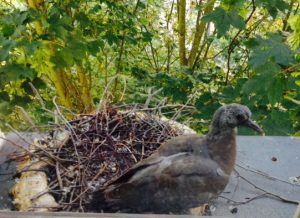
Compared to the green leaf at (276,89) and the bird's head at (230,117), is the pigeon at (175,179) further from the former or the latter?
the green leaf at (276,89)

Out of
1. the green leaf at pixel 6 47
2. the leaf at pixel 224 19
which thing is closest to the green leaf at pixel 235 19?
the leaf at pixel 224 19

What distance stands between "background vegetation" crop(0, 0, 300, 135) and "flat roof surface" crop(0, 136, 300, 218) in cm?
23

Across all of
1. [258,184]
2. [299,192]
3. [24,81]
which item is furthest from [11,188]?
[24,81]

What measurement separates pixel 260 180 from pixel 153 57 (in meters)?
2.78

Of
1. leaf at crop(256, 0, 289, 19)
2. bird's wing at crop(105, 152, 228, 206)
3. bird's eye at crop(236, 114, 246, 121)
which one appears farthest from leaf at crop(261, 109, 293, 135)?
bird's wing at crop(105, 152, 228, 206)

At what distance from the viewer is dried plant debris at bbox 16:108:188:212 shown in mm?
1529

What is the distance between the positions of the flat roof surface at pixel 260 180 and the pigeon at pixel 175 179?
0.16 metres

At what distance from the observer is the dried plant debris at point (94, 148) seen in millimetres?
1529

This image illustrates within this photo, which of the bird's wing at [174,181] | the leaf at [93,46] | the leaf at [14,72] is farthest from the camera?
the leaf at [93,46]

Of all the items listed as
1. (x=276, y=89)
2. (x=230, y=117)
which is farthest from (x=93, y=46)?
(x=230, y=117)

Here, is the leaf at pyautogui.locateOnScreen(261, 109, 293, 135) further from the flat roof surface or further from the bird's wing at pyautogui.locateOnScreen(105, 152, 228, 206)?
the bird's wing at pyautogui.locateOnScreen(105, 152, 228, 206)

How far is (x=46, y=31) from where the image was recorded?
2766 mm

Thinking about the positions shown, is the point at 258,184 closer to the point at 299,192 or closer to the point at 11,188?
the point at 299,192

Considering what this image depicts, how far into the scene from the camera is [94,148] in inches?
66.5
